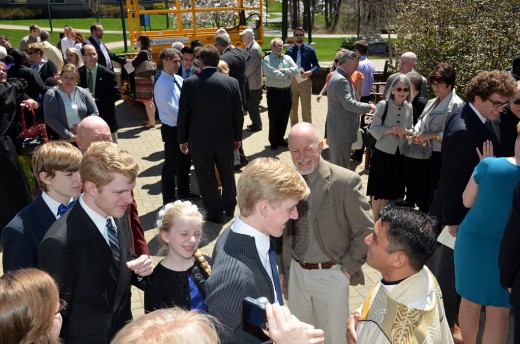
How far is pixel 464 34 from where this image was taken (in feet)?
29.1

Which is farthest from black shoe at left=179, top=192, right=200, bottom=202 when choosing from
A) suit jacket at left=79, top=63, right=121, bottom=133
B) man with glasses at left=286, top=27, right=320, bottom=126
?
man with glasses at left=286, top=27, right=320, bottom=126

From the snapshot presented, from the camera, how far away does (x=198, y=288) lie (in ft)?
9.87

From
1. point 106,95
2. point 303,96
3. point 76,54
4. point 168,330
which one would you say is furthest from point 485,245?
point 303,96

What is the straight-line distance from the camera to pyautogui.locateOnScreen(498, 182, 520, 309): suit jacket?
122 inches

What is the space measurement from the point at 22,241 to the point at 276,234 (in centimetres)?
144

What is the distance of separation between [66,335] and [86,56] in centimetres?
623

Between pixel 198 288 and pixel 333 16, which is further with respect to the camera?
pixel 333 16

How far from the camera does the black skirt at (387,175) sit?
247 inches

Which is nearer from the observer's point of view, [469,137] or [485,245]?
[485,245]

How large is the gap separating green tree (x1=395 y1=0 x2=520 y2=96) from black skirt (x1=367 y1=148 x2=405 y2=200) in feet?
9.85

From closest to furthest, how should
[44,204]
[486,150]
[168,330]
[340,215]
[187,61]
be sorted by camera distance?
[168,330] → [44,204] → [340,215] → [486,150] → [187,61]

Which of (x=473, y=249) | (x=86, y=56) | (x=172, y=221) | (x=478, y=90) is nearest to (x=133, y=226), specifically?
(x=172, y=221)

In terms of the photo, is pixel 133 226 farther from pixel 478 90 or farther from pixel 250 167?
pixel 478 90

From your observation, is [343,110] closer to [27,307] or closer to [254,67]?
[254,67]
